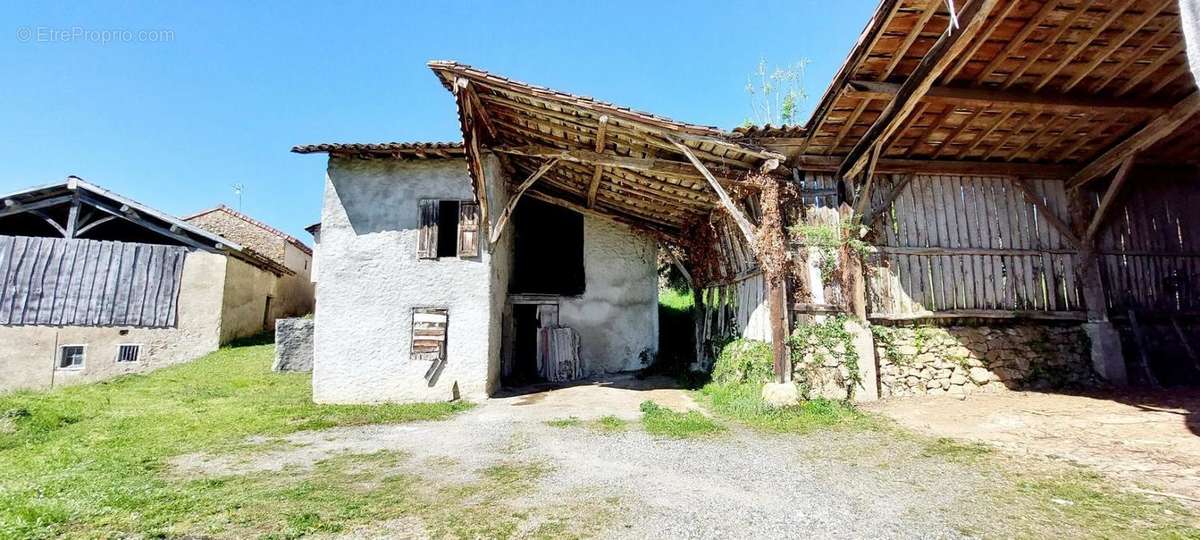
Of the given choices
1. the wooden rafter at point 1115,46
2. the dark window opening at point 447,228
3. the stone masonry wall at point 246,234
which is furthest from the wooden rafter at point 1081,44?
the stone masonry wall at point 246,234

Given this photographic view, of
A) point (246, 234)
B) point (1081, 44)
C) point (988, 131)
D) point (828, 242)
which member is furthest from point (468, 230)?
point (246, 234)

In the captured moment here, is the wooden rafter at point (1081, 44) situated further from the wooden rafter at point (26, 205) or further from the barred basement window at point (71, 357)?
the wooden rafter at point (26, 205)

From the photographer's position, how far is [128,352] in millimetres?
11273

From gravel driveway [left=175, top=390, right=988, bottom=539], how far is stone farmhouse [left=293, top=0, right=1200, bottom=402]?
228 cm

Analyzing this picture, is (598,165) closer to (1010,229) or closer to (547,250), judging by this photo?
(547,250)

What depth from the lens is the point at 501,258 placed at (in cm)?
1005

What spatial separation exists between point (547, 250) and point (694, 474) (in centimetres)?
824

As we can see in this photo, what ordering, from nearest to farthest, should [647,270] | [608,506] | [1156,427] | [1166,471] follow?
[608,506] < [1166,471] < [1156,427] < [647,270]

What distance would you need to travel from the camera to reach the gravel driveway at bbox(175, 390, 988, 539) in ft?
10.3

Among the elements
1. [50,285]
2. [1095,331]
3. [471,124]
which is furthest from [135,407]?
[1095,331]

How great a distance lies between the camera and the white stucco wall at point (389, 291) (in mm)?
8422

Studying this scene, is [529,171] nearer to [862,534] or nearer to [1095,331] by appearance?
[862,534]

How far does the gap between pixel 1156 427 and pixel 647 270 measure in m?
8.40

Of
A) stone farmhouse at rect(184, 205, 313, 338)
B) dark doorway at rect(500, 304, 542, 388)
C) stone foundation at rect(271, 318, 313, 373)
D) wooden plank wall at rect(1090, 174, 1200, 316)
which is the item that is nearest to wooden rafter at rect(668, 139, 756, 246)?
wooden plank wall at rect(1090, 174, 1200, 316)
